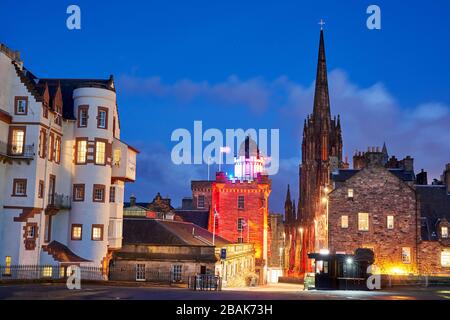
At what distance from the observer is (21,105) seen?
132 feet

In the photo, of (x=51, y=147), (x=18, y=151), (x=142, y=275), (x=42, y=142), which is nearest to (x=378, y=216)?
(x=142, y=275)

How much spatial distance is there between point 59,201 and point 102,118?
23.8ft

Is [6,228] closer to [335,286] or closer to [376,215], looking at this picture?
[335,286]

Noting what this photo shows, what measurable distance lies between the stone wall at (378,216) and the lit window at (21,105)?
3035cm

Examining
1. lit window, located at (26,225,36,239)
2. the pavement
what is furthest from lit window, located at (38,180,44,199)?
the pavement

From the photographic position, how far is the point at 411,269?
181 ft

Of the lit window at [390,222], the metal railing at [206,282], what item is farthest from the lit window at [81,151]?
the lit window at [390,222]

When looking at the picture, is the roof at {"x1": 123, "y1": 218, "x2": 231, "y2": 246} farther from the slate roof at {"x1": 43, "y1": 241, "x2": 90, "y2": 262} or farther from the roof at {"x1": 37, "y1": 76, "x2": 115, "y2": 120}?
the roof at {"x1": 37, "y1": 76, "x2": 115, "y2": 120}

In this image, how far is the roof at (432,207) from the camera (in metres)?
56.3

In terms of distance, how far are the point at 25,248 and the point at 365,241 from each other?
32318 millimetres

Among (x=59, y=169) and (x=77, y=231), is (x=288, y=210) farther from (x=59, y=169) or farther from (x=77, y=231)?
(x=59, y=169)

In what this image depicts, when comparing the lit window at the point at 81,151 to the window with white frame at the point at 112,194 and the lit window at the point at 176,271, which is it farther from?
the lit window at the point at 176,271

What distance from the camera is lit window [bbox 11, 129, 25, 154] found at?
39.8 metres
